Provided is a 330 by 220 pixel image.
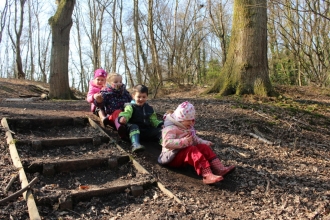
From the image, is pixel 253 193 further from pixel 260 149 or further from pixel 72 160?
pixel 72 160

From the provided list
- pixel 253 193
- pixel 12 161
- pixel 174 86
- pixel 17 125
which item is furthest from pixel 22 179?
pixel 174 86

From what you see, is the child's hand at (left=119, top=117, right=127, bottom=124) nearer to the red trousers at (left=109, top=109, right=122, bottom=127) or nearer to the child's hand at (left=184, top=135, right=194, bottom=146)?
the red trousers at (left=109, top=109, right=122, bottom=127)

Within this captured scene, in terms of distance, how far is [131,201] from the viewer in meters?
3.30

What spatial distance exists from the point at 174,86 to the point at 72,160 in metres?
10.7

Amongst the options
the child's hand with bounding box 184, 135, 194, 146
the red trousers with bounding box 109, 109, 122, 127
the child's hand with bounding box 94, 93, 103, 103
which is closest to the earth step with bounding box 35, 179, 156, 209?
the child's hand with bounding box 184, 135, 194, 146

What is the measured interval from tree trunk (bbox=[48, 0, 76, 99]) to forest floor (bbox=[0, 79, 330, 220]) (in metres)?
3.15

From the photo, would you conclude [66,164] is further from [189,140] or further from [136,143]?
[189,140]

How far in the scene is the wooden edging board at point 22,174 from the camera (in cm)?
273

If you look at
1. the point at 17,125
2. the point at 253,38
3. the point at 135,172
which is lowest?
the point at 135,172

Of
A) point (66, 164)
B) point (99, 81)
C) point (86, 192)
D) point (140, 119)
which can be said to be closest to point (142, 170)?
point (86, 192)

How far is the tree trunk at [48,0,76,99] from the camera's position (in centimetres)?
958

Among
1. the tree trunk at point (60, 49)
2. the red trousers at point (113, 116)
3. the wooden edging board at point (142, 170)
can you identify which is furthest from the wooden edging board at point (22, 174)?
the tree trunk at point (60, 49)

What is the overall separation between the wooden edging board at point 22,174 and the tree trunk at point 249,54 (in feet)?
18.2

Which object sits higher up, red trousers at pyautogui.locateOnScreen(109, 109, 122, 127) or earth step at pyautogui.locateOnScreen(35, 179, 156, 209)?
red trousers at pyautogui.locateOnScreen(109, 109, 122, 127)
